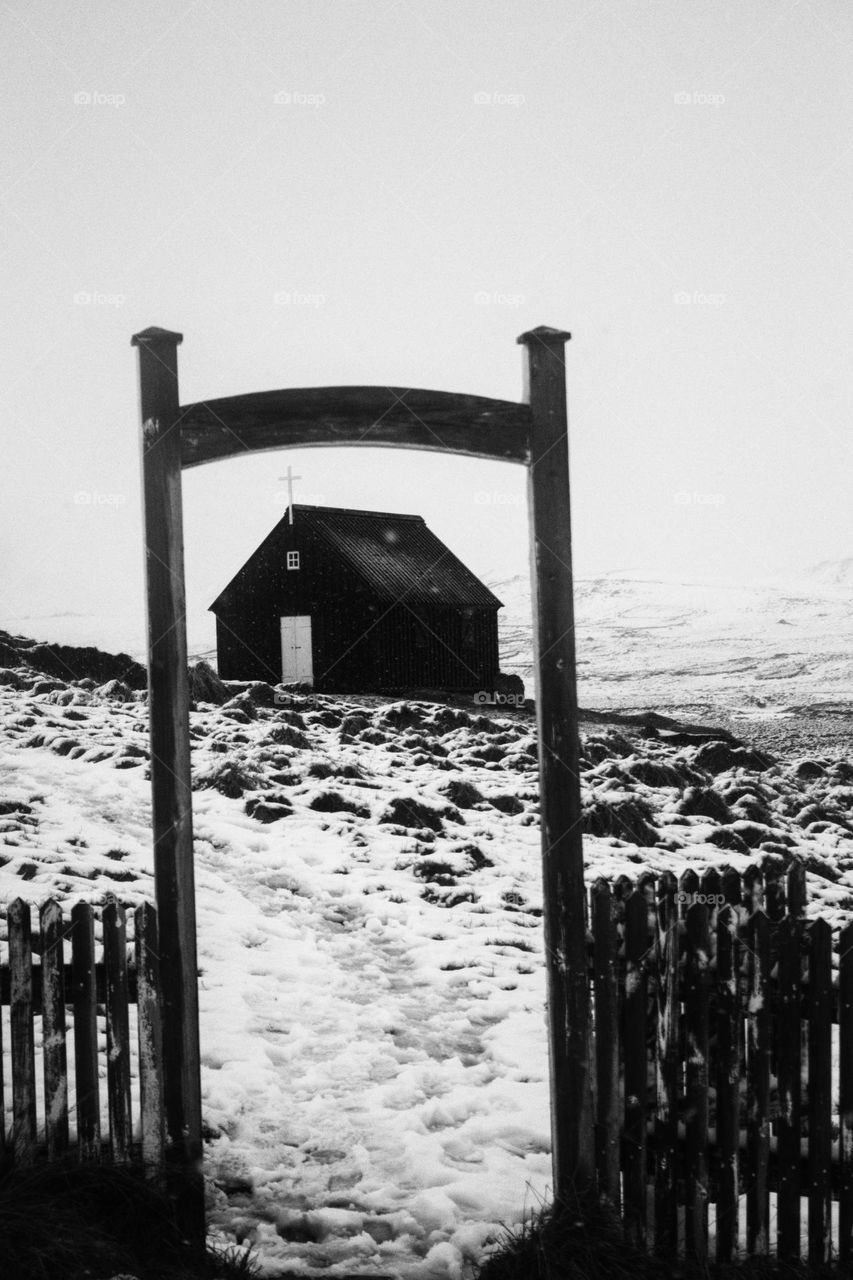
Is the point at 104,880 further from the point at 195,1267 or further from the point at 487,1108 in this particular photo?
the point at 195,1267

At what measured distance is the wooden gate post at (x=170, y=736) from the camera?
391cm

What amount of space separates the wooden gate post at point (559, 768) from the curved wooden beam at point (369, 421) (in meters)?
0.15

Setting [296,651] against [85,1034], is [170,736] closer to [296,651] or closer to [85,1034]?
[85,1034]

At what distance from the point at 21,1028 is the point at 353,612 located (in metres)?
22.6

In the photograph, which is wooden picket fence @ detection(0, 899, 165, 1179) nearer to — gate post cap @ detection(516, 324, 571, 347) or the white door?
gate post cap @ detection(516, 324, 571, 347)

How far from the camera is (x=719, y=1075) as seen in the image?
3.69m

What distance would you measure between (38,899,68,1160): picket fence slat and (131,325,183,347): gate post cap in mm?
2284

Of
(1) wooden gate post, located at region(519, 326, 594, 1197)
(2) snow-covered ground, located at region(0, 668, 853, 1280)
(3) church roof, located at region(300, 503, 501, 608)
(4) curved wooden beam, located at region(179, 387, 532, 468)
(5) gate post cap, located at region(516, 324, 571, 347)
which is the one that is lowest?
(2) snow-covered ground, located at region(0, 668, 853, 1280)

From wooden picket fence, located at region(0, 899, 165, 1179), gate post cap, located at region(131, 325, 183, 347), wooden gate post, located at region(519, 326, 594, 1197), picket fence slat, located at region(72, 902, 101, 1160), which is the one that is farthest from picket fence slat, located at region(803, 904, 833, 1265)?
gate post cap, located at region(131, 325, 183, 347)

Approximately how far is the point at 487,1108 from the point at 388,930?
118 inches

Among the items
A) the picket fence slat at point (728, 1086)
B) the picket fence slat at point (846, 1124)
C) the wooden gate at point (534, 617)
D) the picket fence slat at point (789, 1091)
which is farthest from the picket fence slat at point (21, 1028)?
the picket fence slat at point (846, 1124)

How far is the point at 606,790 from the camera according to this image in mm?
12734

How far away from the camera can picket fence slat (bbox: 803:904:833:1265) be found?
143 inches

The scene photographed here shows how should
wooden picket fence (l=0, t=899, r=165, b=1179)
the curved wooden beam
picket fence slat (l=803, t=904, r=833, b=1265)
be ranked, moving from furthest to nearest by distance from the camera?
the curved wooden beam → wooden picket fence (l=0, t=899, r=165, b=1179) → picket fence slat (l=803, t=904, r=833, b=1265)
